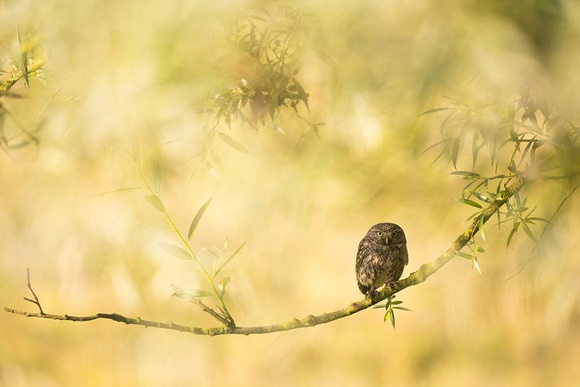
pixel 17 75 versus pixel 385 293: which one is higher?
pixel 17 75

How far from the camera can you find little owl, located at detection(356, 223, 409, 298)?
102 centimetres

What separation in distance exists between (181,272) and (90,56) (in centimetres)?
66

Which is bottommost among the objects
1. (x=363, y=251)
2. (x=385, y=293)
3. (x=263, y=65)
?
(x=385, y=293)

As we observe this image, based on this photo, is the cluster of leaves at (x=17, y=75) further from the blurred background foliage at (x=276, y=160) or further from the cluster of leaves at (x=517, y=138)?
the cluster of leaves at (x=517, y=138)

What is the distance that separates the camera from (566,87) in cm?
90

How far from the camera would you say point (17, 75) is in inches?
47.3

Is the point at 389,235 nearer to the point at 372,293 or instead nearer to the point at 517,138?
the point at 372,293

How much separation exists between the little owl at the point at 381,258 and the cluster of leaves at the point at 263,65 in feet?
0.89

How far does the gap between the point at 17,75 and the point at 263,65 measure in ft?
1.59

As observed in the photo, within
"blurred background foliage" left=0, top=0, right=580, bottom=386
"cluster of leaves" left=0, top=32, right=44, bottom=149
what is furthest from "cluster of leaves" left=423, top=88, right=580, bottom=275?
"cluster of leaves" left=0, top=32, right=44, bottom=149

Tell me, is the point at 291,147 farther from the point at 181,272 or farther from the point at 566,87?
the point at 566,87

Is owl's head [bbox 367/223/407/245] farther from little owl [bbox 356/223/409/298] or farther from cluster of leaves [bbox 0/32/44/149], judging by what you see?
cluster of leaves [bbox 0/32/44/149]

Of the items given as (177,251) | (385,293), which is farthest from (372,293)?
(177,251)

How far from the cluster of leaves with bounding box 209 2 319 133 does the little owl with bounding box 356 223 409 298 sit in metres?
0.27
